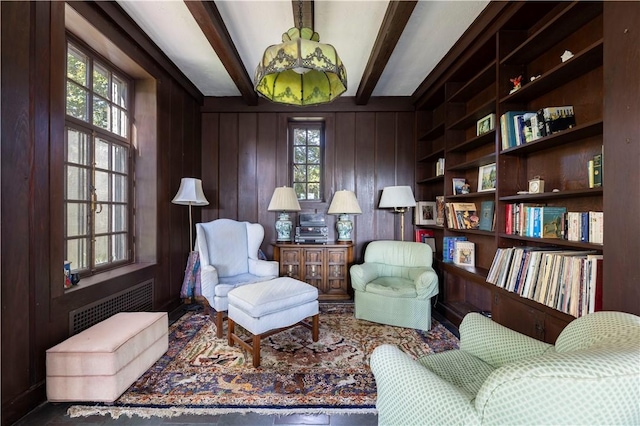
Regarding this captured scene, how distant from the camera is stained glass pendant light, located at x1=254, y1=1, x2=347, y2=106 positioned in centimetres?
129

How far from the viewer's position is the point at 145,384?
1733 millimetres

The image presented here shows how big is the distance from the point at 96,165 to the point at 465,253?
3588mm

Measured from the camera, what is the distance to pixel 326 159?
12.5 ft

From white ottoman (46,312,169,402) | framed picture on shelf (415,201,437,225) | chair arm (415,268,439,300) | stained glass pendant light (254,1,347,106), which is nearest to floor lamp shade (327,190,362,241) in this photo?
framed picture on shelf (415,201,437,225)

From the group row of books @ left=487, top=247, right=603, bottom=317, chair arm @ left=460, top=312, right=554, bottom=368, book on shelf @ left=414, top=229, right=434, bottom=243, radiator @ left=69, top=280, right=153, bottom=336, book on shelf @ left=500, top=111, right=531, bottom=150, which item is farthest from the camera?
book on shelf @ left=414, top=229, right=434, bottom=243

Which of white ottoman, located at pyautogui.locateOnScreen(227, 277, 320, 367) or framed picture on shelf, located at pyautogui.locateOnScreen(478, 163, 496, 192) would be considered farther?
framed picture on shelf, located at pyautogui.locateOnScreen(478, 163, 496, 192)

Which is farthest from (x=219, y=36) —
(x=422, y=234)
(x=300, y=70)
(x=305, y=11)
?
(x=422, y=234)

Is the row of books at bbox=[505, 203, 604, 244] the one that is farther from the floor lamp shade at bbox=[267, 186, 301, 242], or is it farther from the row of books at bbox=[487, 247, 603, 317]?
the floor lamp shade at bbox=[267, 186, 301, 242]

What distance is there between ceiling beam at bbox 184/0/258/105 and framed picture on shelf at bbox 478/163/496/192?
2.61m

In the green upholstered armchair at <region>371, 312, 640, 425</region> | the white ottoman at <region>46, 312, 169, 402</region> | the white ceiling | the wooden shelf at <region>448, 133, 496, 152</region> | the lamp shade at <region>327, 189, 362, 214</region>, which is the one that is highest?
the white ceiling

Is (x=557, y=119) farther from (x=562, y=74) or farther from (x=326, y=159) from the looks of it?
(x=326, y=159)

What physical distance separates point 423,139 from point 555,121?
2.02 m

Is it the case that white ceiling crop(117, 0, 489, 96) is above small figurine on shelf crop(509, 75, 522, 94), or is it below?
above

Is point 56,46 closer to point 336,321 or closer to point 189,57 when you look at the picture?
point 189,57
